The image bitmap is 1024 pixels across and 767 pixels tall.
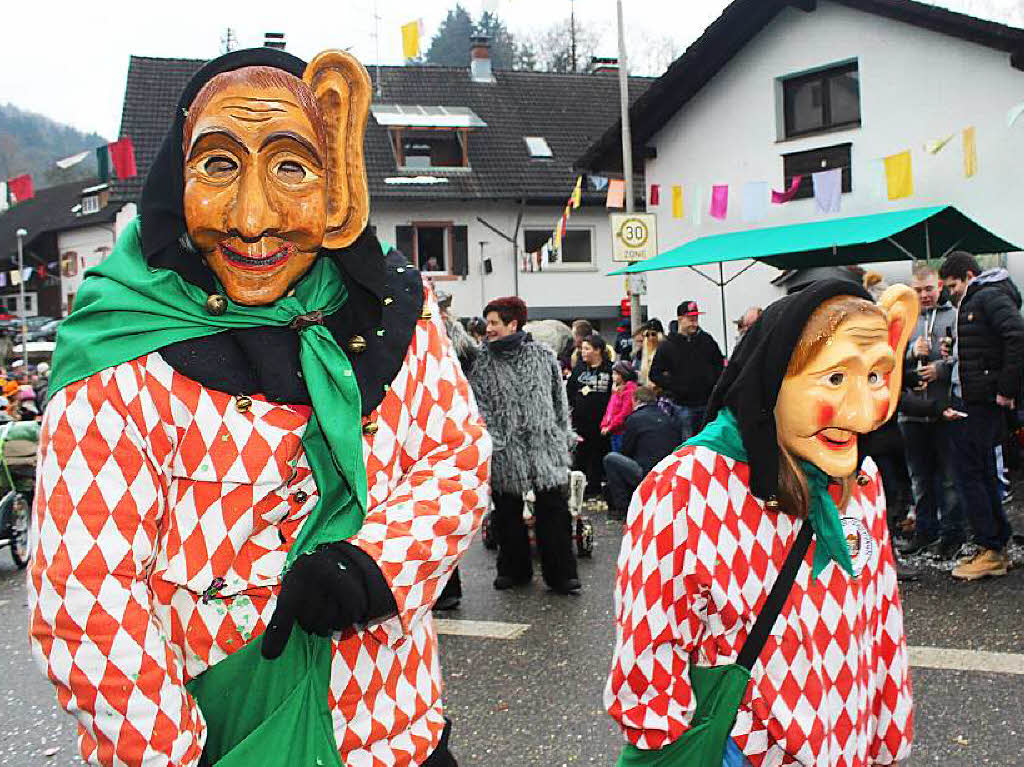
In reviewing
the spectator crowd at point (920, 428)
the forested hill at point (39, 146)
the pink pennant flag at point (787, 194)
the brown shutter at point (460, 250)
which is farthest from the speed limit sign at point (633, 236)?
the forested hill at point (39, 146)

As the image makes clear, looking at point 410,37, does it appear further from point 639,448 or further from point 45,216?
point 45,216

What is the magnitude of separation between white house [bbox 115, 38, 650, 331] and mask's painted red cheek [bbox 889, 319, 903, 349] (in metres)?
22.9

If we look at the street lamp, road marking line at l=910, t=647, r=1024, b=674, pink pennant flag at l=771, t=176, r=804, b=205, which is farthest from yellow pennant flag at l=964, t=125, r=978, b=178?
the street lamp

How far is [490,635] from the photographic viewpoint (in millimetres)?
5941

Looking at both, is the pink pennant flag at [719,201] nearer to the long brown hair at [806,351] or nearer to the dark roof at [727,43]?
the dark roof at [727,43]

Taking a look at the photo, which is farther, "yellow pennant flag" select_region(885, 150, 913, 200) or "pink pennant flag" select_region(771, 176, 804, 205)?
"pink pennant flag" select_region(771, 176, 804, 205)

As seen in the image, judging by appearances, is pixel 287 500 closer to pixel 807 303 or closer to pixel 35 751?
pixel 807 303

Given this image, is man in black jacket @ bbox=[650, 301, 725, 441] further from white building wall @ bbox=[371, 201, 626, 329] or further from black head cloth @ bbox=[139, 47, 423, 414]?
white building wall @ bbox=[371, 201, 626, 329]

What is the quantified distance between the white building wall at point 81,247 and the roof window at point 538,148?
1543cm

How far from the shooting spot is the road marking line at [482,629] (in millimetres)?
5939

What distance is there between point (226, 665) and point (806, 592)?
118 centimetres

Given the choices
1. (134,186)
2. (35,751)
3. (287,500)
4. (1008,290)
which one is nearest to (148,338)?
(287,500)

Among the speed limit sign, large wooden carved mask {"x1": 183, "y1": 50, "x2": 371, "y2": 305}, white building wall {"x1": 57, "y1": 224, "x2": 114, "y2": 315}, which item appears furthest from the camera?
white building wall {"x1": 57, "y1": 224, "x2": 114, "y2": 315}

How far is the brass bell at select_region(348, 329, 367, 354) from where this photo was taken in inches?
73.5
